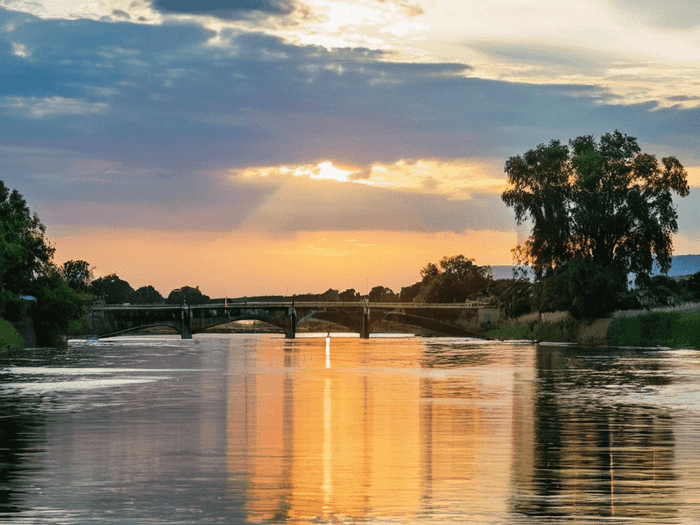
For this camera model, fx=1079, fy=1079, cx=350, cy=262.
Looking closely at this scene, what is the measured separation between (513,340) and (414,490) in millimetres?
149931

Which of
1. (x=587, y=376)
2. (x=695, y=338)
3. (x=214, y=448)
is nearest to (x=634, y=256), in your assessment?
(x=695, y=338)

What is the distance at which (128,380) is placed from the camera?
57.0 meters

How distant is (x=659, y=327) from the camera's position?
11038 centimetres

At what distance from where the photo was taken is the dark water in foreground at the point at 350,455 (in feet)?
52.8

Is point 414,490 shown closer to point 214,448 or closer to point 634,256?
point 214,448

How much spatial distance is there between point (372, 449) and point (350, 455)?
1246mm

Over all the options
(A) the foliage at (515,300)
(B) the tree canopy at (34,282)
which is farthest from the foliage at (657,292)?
(B) the tree canopy at (34,282)

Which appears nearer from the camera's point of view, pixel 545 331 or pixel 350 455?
pixel 350 455

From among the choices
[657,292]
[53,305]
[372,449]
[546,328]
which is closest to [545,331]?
[546,328]

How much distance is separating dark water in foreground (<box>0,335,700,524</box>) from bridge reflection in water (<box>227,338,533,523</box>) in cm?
5

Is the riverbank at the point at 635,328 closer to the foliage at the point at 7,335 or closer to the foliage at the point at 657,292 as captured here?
the foliage at the point at 657,292

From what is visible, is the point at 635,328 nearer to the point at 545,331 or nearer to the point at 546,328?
the point at 546,328

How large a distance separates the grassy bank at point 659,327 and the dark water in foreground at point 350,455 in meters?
58.5

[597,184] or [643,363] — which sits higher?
[597,184]
